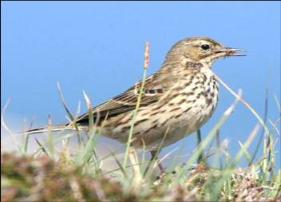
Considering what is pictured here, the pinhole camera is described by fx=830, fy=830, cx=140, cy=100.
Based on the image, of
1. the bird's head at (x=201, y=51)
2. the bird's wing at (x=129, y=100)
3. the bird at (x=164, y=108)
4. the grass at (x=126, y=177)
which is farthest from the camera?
the bird's head at (x=201, y=51)

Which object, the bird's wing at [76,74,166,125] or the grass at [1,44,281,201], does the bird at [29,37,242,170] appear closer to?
the bird's wing at [76,74,166,125]

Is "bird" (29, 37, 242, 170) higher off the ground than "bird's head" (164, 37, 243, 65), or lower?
lower

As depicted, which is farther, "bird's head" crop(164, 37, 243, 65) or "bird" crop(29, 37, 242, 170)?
"bird's head" crop(164, 37, 243, 65)

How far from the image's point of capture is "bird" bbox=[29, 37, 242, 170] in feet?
26.2

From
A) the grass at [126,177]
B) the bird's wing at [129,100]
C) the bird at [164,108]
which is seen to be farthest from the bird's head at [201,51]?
the grass at [126,177]

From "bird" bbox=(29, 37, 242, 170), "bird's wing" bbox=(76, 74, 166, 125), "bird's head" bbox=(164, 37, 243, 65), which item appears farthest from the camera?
"bird's head" bbox=(164, 37, 243, 65)

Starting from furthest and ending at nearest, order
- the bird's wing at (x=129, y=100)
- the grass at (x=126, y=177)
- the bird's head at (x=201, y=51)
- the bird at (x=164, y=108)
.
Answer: the bird's head at (x=201, y=51), the bird's wing at (x=129, y=100), the bird at (x=164, y=108), the grass at (x=126, y=177)

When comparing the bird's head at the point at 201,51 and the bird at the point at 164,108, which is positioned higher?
the bird's head at the point at 201,51

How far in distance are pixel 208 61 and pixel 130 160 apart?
13.8 ft

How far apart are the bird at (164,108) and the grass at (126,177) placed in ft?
6.02

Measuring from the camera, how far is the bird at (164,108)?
799 centimetres

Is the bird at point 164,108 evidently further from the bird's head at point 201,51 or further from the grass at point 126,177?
the grass at point 126,177

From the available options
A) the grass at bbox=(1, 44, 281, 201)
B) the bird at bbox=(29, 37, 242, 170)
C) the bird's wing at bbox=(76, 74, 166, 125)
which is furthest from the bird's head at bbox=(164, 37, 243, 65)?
the grass at bbox=(1, 44, 281, 201)

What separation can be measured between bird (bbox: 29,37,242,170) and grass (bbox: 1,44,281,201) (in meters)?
1.83
